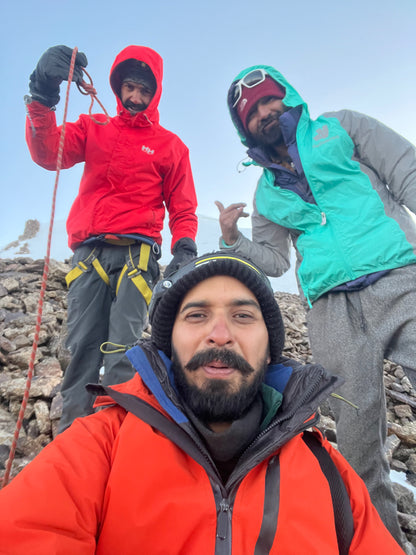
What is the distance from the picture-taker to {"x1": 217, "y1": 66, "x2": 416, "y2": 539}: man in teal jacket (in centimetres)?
233

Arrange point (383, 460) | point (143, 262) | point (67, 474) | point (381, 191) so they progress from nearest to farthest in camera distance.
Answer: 1. point (67, 474)
2. point (383, 460)
3. point (381, 191)
4. point (143, 262)

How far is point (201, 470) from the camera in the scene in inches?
57.3

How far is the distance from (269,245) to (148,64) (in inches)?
99.3

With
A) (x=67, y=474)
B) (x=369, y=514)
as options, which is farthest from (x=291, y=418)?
(x=67, y=474)

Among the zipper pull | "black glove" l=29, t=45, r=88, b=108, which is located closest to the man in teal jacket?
the zipper pull

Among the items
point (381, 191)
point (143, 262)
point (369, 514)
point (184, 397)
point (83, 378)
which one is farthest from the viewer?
point (143, 262)

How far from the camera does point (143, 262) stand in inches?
126

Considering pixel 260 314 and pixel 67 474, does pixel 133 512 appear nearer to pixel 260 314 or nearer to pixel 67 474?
pixel 67 474

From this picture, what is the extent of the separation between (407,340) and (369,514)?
3.90 ft

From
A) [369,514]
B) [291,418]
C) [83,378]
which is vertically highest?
[291,418]

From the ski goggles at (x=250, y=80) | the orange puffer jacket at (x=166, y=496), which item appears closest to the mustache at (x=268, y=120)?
the ski goggles at (x=250, y=80)

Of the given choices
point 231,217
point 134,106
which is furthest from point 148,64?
point 231,217

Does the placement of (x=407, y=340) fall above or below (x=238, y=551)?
above

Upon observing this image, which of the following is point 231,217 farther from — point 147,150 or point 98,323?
point 98,323
